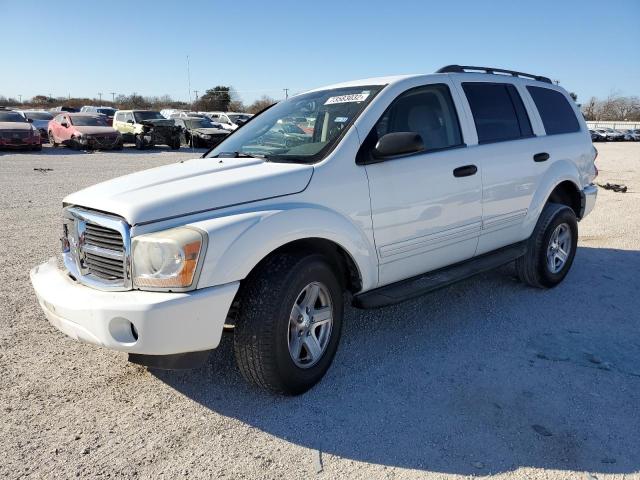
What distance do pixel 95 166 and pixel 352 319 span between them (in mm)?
14375

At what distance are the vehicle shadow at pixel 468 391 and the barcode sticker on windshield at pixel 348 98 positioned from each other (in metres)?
1.75

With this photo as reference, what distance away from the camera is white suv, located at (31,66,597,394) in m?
2.77

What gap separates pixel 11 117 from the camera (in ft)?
72.5

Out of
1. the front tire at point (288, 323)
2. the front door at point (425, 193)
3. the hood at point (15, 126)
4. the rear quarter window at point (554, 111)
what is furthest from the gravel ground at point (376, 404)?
the hood at point (15, 126)

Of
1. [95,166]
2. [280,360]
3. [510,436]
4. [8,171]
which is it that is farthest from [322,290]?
[95,166]

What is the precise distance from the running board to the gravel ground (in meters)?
0.45

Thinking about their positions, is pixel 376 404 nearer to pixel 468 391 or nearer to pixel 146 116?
pixel 468 391

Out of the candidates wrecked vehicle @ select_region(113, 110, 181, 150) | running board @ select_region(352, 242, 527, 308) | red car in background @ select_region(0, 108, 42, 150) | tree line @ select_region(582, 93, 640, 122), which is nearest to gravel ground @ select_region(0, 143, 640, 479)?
running board @ select_region(352, 242, 527, 308)

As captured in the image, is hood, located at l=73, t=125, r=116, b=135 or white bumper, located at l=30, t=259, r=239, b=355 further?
hood, located at l=73, t=125, r=116, b=135

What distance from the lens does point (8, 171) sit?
14.5m

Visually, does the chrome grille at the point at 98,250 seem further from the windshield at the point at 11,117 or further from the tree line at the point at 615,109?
the tree line at the point at 615,109

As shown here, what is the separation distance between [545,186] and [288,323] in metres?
3.14

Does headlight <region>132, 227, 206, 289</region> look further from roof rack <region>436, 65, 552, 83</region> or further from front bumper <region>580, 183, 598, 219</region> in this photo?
front bumper <region>580, 183, 598, 219</region>

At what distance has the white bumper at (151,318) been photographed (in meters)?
2.67
